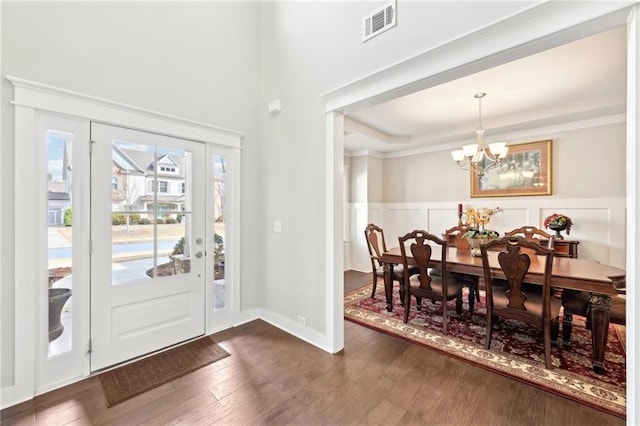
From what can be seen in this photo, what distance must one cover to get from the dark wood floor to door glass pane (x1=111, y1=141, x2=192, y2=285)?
93 centimetres

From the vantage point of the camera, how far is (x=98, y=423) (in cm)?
165

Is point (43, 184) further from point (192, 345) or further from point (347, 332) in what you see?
point (347, 332)

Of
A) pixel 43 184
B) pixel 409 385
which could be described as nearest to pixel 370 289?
pixel 409 385

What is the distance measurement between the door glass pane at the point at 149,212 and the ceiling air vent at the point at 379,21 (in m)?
2.04

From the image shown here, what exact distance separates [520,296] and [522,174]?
3010 mm

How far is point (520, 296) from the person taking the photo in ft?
7.57

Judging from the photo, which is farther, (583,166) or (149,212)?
(583,166)

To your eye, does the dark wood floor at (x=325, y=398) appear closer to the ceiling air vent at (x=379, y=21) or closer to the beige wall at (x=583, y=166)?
the ceiling air vent at (x=379, y=21)

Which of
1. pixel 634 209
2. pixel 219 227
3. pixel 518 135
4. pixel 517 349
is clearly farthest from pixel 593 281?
pixel 219 227

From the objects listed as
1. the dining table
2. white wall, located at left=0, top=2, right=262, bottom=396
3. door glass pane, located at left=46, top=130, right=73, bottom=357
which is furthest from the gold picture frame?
door glass pane, located at left=46, top=130, right=73, bottom=357

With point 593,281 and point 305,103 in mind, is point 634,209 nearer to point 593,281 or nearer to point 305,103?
point 593,281

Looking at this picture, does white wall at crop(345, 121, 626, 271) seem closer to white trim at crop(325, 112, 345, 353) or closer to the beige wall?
the beige wall

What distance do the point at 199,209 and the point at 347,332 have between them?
6.78ft

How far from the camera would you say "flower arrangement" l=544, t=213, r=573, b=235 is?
387 cm
